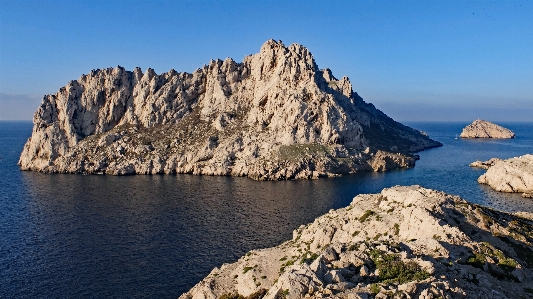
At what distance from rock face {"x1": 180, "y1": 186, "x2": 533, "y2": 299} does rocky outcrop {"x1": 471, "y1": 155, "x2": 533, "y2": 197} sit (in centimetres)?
6708

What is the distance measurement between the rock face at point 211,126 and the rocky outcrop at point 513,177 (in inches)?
1470

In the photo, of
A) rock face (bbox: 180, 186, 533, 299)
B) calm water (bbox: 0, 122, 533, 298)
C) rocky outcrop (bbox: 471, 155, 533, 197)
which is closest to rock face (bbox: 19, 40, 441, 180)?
calm water (bbox: 0, 122, 533, 298)

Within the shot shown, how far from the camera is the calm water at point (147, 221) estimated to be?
5125 centimetres

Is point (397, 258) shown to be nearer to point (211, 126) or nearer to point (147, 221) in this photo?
point (147, 221)

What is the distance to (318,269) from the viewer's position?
92.5ft

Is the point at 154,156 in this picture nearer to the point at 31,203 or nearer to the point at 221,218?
the point at 31,203

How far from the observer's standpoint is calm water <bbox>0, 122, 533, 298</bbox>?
5125 cm

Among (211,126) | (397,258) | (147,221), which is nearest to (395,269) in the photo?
(397,258)

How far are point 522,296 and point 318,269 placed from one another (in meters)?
15.4

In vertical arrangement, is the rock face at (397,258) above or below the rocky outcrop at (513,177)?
below

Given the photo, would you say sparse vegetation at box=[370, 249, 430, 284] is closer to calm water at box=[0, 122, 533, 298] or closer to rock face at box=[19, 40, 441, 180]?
calm water at box=[0, 122, 533, 298]

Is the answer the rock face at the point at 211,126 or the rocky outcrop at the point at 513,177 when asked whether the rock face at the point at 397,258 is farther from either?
the rock face at the point at 211,126

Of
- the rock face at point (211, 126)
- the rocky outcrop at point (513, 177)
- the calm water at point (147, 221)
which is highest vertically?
the rock face at point (211, 126)

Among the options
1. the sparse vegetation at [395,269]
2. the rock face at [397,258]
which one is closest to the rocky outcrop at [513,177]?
the rock face at [397,258]
